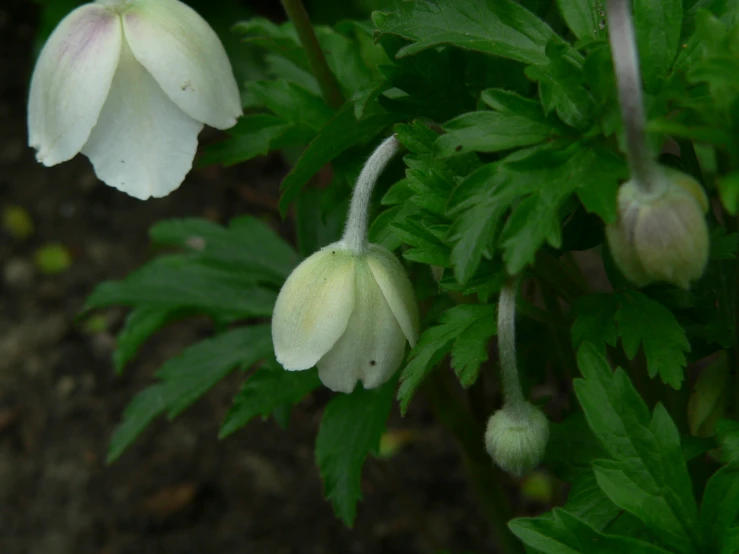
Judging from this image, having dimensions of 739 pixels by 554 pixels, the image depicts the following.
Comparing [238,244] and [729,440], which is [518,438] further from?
[238,244]

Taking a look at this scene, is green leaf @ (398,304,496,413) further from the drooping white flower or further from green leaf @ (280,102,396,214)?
green leaf @ (280,102,396,214)

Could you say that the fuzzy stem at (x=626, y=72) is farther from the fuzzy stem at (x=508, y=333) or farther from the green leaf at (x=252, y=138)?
the green leaf at (x=252, y=138)

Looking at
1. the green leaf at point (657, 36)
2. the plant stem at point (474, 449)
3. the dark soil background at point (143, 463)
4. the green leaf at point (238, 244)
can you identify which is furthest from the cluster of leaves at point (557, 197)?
the dark soil background at point (143, 463)

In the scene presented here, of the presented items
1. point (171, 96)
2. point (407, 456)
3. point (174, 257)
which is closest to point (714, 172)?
point (171, 96)

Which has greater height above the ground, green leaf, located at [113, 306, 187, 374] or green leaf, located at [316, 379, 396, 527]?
green leaf, located at [316, 379, 396, 527]

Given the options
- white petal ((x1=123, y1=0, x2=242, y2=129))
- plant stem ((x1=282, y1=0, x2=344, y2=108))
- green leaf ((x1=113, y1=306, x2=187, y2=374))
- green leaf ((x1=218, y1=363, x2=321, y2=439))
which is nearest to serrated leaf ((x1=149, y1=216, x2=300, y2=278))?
green leaf ((x1=113, y1=306, x2=187, y2=374))

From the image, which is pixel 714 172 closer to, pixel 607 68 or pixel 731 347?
pixel 731 347
